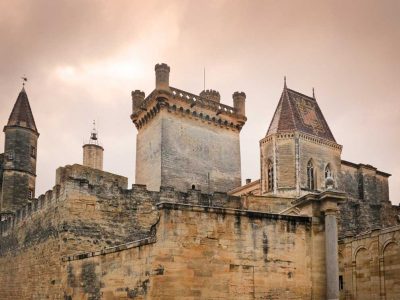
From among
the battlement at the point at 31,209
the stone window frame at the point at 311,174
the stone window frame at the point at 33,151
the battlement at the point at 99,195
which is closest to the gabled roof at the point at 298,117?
the stone window frame at the point at 311,174

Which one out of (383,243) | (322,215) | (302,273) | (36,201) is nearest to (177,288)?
(302,273)

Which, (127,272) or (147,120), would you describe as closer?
(127,272)

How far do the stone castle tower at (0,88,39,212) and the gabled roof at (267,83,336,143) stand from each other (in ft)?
58.5

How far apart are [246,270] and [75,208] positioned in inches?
403

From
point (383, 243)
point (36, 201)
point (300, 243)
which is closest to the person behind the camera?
point (300, 243)

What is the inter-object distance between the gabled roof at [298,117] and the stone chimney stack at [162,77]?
30.1 ft

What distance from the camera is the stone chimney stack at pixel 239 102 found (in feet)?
122

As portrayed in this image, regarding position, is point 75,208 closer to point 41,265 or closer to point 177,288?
point 41,265

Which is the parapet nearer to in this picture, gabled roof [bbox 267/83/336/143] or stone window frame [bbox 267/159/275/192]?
stone window frame [bbox 267/159/275/192]

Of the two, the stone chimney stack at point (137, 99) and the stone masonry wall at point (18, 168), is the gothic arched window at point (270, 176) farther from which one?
the stone masonry wall at point (18, 168)

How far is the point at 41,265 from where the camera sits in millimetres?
21297

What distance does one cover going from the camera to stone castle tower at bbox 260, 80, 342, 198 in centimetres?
3497

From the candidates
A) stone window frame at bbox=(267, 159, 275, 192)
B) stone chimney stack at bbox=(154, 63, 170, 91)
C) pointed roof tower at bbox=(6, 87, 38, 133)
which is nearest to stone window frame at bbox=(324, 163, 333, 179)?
stone window frame at bbox=(267, 159, 275, 192)

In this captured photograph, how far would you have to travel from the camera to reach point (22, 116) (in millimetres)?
34719
